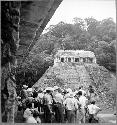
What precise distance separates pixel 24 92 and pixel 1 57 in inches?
122

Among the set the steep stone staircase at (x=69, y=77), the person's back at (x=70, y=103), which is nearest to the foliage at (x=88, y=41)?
the steep stone staircase at (x=69, y=77)

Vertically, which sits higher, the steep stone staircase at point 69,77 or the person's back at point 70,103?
the steep stone staircase at point 69,77

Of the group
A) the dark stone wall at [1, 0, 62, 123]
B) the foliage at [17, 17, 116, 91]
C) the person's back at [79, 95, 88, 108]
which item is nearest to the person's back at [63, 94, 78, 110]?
the person's back at [79, 95, 88, 108]

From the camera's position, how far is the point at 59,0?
4.31 m

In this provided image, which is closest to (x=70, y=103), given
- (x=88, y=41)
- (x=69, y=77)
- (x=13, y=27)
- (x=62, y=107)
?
(x=62, y=107)

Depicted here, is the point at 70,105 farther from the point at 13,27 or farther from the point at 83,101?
the point at 13,27

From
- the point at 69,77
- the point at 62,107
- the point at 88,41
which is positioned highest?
the point at 88,41

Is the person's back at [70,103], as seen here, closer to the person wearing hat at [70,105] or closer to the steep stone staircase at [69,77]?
the person wearing hat at [70,105]

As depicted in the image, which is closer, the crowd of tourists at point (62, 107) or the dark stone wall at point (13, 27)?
the dark stone wall at point (13, 27)

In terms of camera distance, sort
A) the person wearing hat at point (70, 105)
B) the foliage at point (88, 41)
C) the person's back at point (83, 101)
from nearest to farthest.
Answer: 1. the foliage at point (88, 41)
2. the person wearing hat at point (70, 105)
3. the person's back at point (83, 101)

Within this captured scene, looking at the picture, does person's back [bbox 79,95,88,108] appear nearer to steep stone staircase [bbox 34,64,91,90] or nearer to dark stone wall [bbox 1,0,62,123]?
steep stone staircase [bbox 34,64,91,90]

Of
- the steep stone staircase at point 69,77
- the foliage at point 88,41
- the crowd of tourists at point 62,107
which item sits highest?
the foliage at point 88,41

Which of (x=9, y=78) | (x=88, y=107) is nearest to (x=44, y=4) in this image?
(x=9, y=78)

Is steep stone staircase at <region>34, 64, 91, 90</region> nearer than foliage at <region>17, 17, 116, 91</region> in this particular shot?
No
